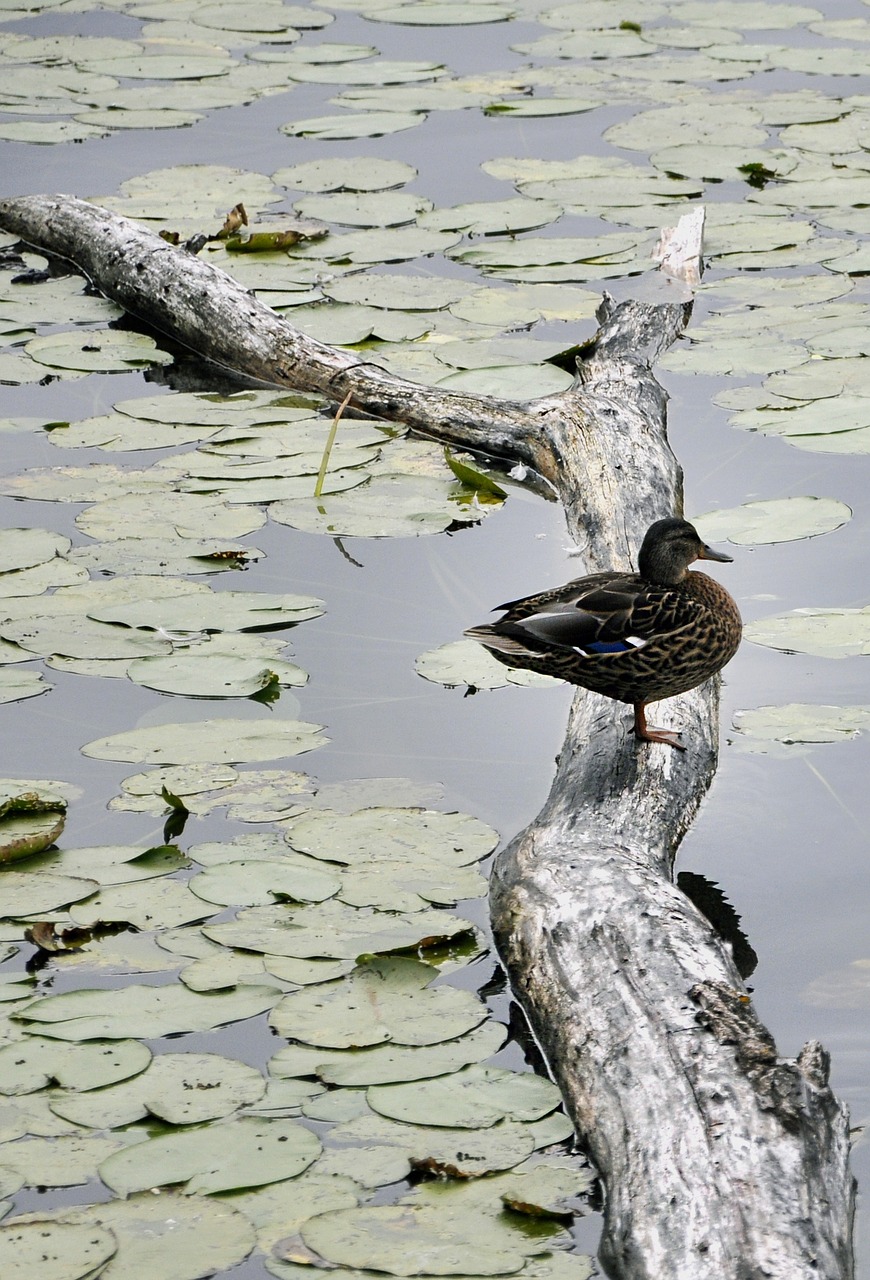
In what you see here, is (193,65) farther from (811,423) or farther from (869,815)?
(869,815)

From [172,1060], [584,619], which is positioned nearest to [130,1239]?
[172,1060]

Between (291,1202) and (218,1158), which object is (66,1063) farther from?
(291,1202)

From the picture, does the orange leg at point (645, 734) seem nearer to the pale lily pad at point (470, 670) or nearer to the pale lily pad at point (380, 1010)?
the pale lily pad at point (470, 670)

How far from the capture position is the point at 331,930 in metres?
3.36

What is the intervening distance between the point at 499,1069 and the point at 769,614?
2051 mm

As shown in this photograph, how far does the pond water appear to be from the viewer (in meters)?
3.50

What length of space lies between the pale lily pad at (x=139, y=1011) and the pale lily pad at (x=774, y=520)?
7.81 feet

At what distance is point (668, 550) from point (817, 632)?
83 centimetres

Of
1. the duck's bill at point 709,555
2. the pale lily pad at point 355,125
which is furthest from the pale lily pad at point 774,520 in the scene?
the pale lily pad at point 355,125

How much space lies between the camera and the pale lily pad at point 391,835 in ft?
11.8

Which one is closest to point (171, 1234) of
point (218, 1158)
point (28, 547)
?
point (218, 1158)

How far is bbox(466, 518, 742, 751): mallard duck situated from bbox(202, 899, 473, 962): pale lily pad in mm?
639

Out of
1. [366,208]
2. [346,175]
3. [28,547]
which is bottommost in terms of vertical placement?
[28,547]

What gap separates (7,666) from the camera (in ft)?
14.4
